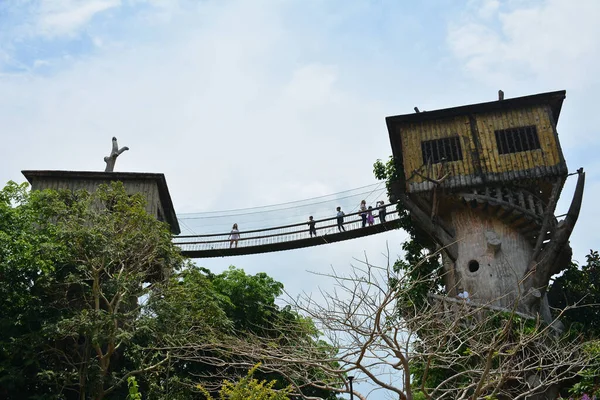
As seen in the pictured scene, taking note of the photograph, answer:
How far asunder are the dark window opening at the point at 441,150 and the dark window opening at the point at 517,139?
3.90 ft

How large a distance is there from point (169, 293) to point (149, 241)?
5.38ft

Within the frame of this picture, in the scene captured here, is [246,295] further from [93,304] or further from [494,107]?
[494,107]

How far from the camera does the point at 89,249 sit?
18000 mm

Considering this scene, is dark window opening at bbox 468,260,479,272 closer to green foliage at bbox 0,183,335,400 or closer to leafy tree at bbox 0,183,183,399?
green foliage at bbox 0,183,335,400

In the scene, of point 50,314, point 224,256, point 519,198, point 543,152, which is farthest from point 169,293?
point 543,152

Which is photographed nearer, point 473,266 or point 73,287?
point 473,266

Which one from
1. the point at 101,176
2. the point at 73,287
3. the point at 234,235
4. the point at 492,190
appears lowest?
the point at 73,287

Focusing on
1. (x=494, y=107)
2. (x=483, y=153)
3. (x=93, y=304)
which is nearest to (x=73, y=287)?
(x=93, y=304)

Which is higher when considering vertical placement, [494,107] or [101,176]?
[101,176]

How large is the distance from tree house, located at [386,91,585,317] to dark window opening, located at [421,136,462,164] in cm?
3

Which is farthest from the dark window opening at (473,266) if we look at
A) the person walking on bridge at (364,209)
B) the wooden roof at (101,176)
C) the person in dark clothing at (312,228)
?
the wooden roof at (101,176)

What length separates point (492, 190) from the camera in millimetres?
19031

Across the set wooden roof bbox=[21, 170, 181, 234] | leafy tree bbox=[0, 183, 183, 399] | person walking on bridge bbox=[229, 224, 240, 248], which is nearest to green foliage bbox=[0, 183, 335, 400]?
leafy tree bbox=[0, 183, 183, 399]

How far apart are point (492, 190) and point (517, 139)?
1901 mm
